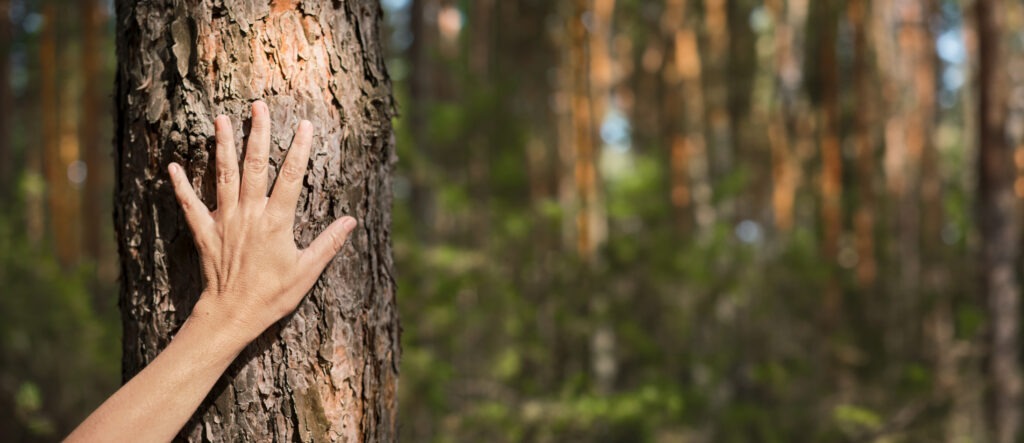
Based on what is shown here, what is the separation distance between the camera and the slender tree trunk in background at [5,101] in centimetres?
1251

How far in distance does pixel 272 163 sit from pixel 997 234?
7.62 metres

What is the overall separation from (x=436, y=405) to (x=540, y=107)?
9.37m

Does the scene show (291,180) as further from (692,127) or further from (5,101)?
(5,101)

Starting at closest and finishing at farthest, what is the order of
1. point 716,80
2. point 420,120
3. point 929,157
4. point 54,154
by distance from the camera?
point 420,120
point 716,80
point 54,154
point 929,157

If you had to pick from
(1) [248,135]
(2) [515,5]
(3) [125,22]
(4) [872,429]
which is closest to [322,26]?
(1) [248,135]

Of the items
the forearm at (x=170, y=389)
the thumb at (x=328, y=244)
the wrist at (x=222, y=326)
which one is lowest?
the forearm at (x=170, y=389)

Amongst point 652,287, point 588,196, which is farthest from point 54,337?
point 652,287

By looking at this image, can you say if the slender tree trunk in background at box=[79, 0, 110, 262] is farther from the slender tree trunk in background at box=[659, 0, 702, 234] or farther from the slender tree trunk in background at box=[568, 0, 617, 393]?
the slender tree trunk in background at box=[659, 0, 702, 234]

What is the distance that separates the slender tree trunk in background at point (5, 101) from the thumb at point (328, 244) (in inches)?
499

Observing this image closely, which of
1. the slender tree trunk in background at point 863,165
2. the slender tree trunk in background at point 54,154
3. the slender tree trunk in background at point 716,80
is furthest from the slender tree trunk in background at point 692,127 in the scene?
the slender tree trunk in background at point 54,154

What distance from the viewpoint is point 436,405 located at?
6586 millimetres

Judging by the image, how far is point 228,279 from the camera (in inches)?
59.0

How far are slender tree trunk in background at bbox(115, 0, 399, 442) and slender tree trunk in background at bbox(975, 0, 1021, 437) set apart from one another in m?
7.26

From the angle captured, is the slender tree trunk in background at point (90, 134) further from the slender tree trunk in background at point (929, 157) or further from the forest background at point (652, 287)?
the slender tree trunk in background at point (929, 157)
